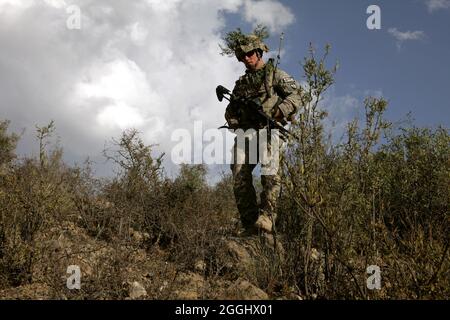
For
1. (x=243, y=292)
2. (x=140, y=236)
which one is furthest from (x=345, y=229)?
(x=140, y=236)

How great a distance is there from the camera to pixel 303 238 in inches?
155

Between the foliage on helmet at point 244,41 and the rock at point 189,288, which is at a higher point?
the foliage on helmet at point 244,41

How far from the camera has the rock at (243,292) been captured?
306 cm

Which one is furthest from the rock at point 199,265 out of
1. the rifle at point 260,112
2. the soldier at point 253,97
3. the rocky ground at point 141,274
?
the rifle at point 260,112

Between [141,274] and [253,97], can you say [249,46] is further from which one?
[141,274]

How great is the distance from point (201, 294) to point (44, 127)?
415cm

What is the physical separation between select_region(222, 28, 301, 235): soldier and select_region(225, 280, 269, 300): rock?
1583 mm

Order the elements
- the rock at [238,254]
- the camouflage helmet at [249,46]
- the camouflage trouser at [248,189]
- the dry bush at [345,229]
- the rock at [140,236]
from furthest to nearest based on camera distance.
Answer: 1. the camouflage helmet at [249,46]
2. the rock at [140,236]
3. the camouflage trouser at [248,189]
4. the rock at [238,254]
5. the dry bush at [345,229]

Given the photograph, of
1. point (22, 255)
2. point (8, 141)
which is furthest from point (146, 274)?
point (8, 141)

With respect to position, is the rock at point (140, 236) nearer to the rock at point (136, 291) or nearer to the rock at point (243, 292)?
the rock at point (136, 291)

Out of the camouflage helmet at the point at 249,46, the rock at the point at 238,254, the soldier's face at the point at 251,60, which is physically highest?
the camouflage helmet at the point at 249,46
